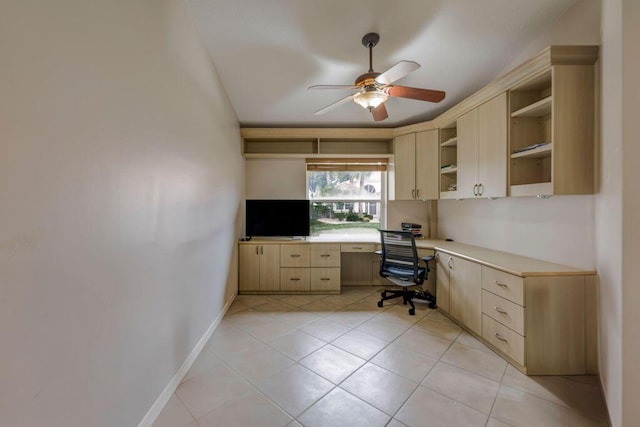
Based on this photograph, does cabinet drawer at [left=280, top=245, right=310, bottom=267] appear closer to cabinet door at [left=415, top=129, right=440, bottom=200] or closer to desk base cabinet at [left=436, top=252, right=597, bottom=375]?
cabinet door at [left=415, top=129, right=440, bottom=200]

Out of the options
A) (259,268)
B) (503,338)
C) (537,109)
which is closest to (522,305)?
(503,338)

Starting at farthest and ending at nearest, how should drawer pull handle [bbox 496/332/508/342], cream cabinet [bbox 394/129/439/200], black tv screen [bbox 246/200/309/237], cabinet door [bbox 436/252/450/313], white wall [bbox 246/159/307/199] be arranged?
white wall [bbox 246/159/307/199] → black tv screen [bbox 246/200/309/237] → cream cabinet [bbox 394/129/439/200] → cabinet door [bbox 436/252/450/313] → drawer pull handle [bbox 496/332/508/342]

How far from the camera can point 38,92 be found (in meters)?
0.90

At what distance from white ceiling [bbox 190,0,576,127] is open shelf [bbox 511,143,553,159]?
109cm

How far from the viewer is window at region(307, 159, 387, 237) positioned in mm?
4379

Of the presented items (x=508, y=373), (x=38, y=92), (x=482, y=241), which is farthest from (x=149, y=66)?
(x=482, y=241)

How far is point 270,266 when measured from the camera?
382cm

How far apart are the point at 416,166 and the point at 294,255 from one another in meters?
2.25

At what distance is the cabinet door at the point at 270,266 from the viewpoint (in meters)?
3.81

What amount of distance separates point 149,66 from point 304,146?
2.82m

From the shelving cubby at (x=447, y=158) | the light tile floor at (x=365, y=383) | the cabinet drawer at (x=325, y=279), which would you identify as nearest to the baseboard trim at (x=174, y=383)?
the light tile floor at (x=365, y=383)

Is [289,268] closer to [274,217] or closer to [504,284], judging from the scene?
[274,217]

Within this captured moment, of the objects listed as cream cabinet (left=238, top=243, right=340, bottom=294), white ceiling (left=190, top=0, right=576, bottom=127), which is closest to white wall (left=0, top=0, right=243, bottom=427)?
white ceiling (left=190, top=0, right=576, bottom=127)

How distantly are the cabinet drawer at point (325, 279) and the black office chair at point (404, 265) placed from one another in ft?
2.43
